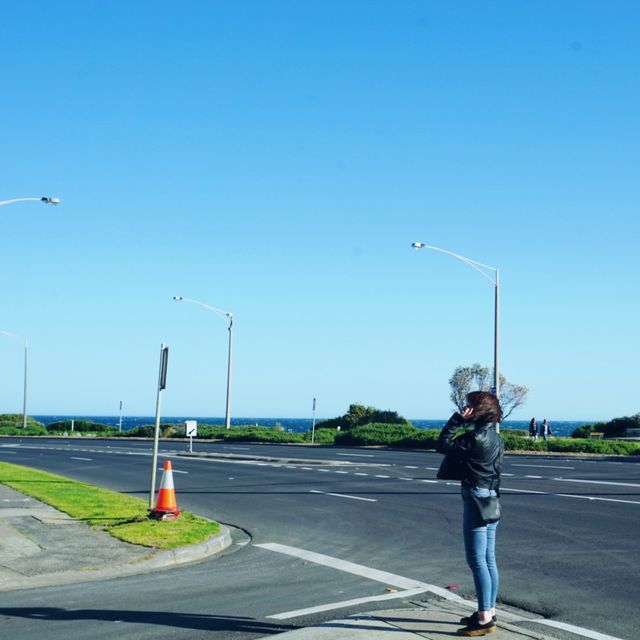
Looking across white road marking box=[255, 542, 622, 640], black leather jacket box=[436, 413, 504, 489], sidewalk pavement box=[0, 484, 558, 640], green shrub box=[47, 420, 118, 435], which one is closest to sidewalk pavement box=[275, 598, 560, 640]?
sidewalk pavement box=[0, 484, 558, 640]

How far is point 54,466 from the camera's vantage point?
27.7m

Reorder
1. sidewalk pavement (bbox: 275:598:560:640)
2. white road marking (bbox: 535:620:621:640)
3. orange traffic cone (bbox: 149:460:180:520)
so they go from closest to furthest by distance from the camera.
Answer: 1. sidewalk pavement (bbox: 275:598:560:640)
2. white road marking (bbox: 535:620:621:640)
3. orange traffic cone (bbox: 149:460:180:520)

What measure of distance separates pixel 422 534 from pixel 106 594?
544cm

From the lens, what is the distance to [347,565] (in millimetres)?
9984

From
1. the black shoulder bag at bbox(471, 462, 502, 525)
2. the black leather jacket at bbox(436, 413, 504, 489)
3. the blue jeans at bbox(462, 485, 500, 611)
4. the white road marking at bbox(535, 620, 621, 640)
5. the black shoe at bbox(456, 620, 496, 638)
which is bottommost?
the white road marking at bbox(535, 620, 621, 640)

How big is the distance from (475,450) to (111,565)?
16.0ft

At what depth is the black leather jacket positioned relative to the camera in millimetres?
6691

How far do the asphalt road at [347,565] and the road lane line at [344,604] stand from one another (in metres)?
0.02

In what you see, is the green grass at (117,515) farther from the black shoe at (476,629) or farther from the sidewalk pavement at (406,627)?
the black shoe at (476,629)

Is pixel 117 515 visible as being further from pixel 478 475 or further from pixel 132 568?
pixel 478 475

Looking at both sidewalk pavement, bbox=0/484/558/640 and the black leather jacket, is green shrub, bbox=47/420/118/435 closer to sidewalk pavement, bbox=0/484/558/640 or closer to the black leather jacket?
sidewalk pavement, bbox=0/484/558/640

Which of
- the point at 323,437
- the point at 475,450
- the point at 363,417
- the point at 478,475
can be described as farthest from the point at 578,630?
the point at 363,417

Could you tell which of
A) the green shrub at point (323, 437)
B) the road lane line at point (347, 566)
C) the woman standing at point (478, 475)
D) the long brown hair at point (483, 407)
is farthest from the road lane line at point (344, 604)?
the green shrub at point (323, 437)

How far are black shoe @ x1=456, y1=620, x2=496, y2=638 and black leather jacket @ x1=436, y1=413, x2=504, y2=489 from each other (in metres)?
1.02
